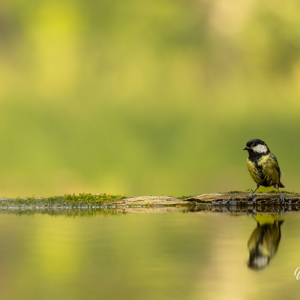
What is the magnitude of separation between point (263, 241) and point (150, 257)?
1177mm

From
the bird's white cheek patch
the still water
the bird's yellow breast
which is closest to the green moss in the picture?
the still water

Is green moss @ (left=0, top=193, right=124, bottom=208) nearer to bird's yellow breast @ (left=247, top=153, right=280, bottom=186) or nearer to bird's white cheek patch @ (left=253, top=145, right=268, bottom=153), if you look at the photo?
bird's yellow breast @ (left=247, top=153, right=280, bottom=186)

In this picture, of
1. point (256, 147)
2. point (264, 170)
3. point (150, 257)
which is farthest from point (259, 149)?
point (150, 257)

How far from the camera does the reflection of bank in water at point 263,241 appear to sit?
4.32m

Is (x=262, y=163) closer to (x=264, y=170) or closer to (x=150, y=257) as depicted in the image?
(x=264, y=170)

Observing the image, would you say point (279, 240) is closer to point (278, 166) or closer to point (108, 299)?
point (108, 299)

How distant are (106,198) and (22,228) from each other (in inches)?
111

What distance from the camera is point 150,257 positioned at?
14.9 feet

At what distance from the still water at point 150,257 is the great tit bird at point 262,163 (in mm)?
→ 1502

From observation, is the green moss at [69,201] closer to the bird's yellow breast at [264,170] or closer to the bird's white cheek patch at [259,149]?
the bird's yellow breast at [264,170]

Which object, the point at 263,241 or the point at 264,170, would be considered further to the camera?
the point at 264,170

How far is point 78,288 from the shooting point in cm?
352

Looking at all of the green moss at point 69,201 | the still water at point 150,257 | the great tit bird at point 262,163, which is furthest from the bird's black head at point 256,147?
the green moss at point 69,201

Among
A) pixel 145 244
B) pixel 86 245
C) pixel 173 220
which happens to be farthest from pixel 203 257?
Result: pixel 173 220
